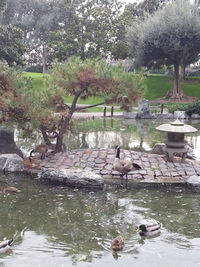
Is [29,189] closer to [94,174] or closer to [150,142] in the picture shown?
[94,174]

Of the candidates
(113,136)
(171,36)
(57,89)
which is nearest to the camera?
(57,89)

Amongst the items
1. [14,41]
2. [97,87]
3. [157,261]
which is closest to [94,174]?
[97,87]

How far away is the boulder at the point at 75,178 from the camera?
1331 cm

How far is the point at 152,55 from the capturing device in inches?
1884

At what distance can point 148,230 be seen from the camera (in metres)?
9.51

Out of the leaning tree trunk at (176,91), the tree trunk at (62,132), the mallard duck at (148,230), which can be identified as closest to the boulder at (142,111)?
the leaning tree trunk at (176,91)

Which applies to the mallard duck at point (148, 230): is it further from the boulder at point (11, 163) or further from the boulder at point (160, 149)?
the boulder at point (160, 149)

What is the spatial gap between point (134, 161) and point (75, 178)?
310 cm

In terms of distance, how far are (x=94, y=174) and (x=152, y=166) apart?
2717 mm

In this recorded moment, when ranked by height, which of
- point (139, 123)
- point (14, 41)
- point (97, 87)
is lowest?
point (139, 123)

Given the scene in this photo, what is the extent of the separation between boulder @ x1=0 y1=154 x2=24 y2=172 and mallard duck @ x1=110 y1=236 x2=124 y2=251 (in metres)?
7.37

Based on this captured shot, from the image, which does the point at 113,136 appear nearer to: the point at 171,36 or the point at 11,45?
the point at 171,36

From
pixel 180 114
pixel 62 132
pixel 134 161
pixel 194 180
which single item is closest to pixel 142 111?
pixel 180 114

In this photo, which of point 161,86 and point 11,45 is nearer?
point 11,45
